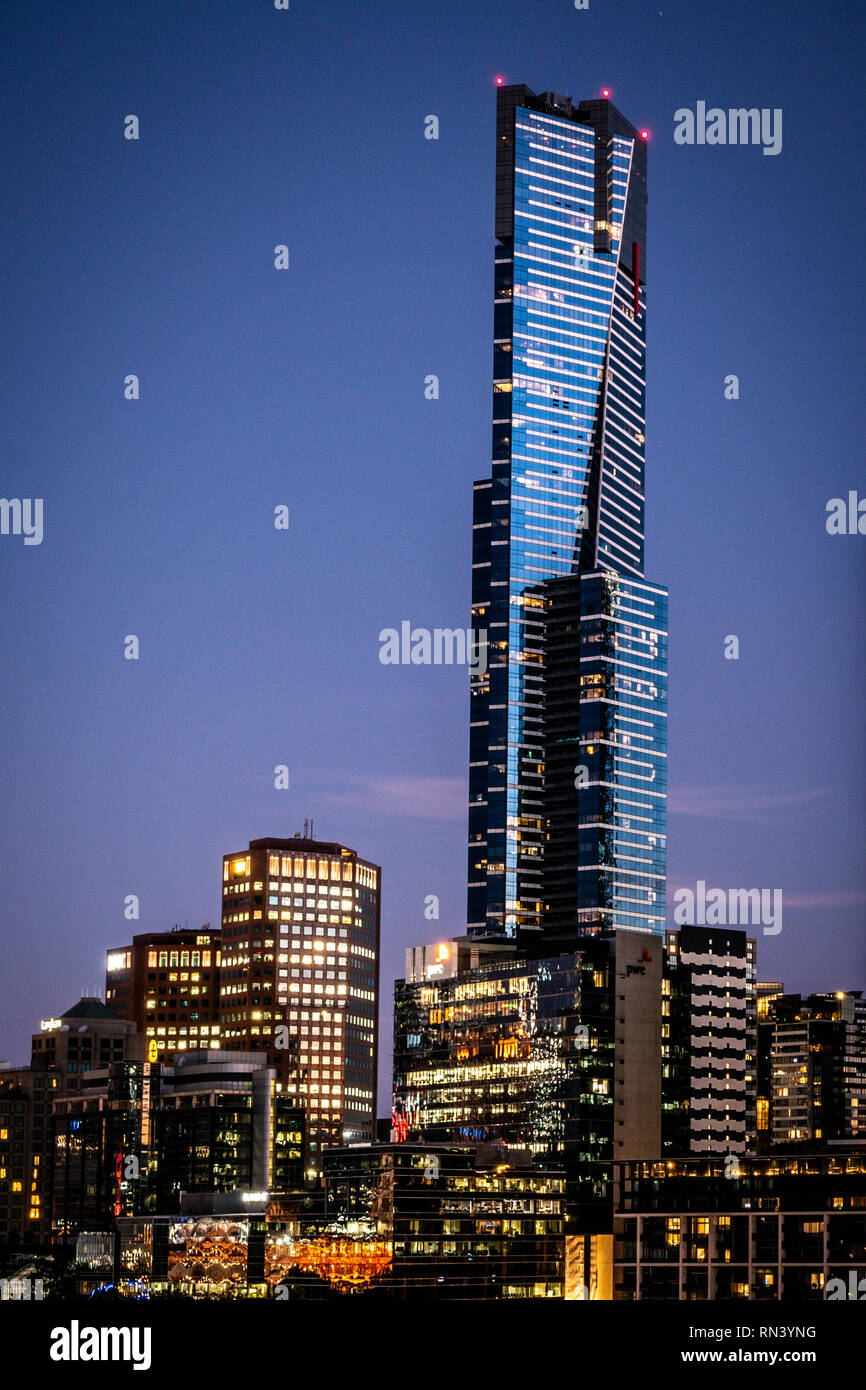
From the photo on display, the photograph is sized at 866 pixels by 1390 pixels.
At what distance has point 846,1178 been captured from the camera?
188 m
